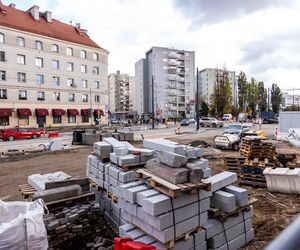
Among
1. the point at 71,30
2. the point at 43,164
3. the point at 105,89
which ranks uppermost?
the point at 71,30

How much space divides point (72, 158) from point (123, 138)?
8259 millimetres

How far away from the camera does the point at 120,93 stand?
140875 mm

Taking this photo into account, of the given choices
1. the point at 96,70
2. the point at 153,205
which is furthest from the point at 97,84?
the point at 153,205

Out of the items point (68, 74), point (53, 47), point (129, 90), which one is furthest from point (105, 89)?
point (129, 90)

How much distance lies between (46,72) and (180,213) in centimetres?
4966

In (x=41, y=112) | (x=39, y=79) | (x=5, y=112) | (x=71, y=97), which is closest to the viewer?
(x=5, y=112)

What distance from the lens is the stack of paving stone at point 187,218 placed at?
490 cm

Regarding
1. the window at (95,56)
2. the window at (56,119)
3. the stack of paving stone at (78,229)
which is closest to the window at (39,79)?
the window at (56,119)

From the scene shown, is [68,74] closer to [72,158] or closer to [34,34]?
[34,34]

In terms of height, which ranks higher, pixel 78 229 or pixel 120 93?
pixel 120 93

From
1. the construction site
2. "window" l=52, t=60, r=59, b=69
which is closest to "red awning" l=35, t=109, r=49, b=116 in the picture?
"window" l=52, t=60, r=59, b=69

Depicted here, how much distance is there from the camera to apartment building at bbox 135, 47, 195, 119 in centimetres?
10056

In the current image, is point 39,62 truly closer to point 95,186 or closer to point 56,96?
point 56,96

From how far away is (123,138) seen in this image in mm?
25656
